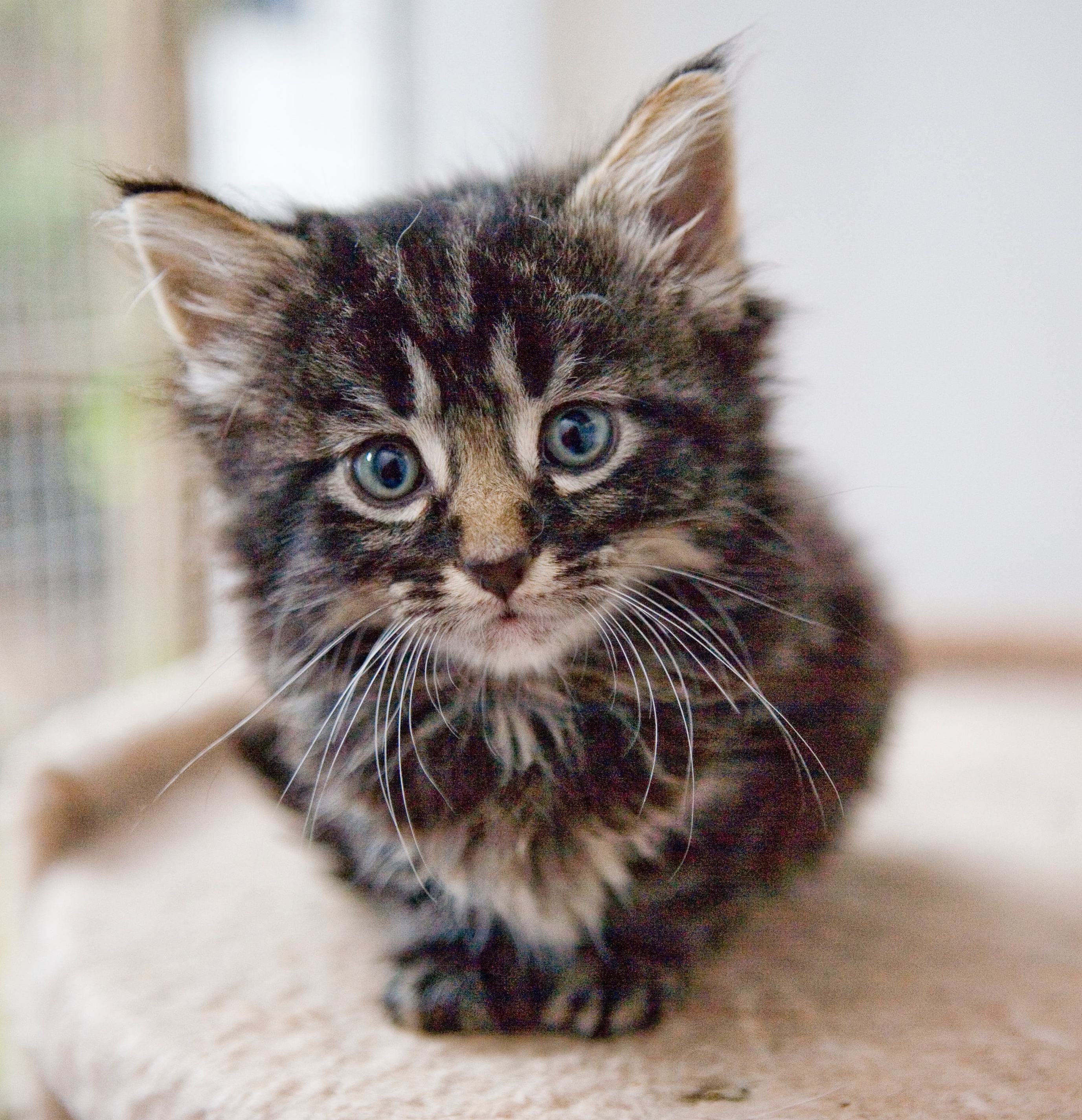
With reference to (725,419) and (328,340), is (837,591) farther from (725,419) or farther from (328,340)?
(328,340)

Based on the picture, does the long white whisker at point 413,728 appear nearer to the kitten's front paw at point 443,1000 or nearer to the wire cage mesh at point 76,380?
the kitten's front paw at point 443,1000

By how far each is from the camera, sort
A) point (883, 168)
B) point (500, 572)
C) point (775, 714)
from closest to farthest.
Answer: point (500, 572), point (775, 714), point (883, 168)

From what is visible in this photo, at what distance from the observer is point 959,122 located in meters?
2.60

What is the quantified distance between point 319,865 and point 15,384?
52.1 inches

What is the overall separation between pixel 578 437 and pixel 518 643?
203 millimetres

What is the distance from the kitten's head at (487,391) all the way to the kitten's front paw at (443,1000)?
1.00 ft

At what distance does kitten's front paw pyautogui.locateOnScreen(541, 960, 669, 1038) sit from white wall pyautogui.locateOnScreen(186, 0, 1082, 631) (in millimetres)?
1534

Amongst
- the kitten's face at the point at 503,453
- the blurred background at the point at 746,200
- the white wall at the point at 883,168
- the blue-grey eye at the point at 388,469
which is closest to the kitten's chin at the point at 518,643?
the kitten's face at the point at 503,453

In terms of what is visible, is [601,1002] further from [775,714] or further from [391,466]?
[391,466]

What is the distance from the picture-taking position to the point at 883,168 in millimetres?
2717

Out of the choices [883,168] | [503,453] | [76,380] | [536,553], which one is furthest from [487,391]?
[883,168]

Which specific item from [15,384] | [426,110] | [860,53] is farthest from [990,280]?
[15,384]

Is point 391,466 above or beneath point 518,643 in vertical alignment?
above

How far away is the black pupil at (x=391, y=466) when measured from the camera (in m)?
1.02
